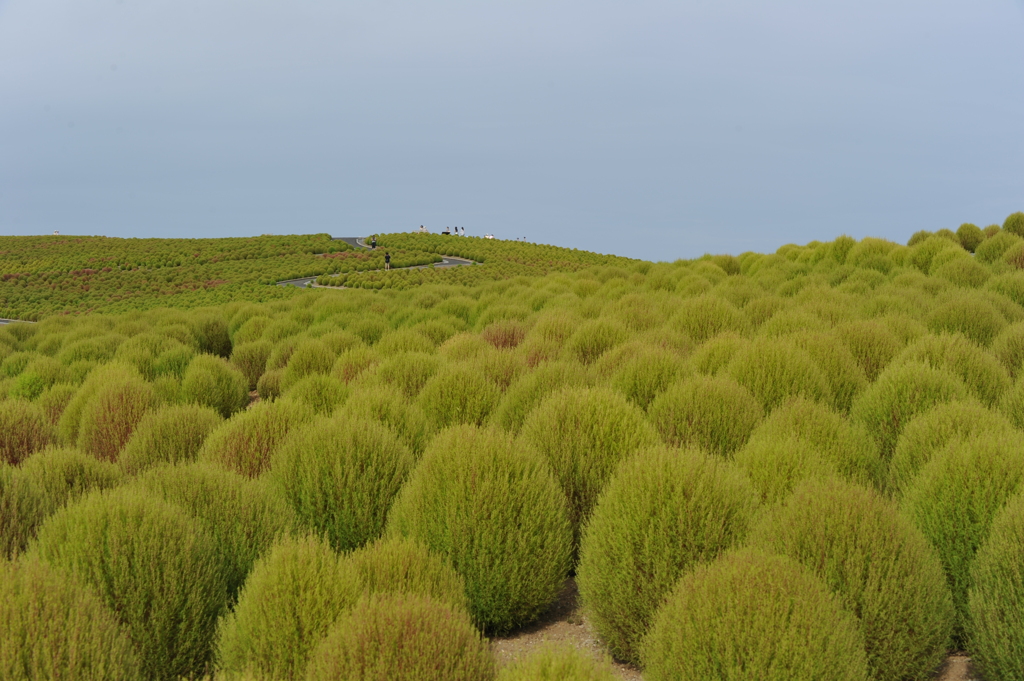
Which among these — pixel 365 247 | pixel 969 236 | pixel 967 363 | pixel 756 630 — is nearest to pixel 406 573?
pixel 756 630

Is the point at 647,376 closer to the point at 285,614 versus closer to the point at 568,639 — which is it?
the point at 568,639

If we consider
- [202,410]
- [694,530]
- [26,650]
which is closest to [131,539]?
[26,650]

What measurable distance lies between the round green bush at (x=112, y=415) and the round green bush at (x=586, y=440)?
5.12 meters

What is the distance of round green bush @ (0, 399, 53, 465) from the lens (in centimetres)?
759

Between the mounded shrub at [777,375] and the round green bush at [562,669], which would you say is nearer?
the round green bush at [562,669]

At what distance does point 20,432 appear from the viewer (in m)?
7.72

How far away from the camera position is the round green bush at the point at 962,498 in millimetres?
4500

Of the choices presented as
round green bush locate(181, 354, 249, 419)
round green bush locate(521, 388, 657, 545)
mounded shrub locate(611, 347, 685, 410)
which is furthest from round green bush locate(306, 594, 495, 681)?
round green bush locate(181, 354, 249, 419)

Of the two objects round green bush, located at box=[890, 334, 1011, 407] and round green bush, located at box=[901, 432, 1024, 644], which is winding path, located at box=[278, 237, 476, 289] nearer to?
round green bush, located at box=[890, 334, 1011, 407]

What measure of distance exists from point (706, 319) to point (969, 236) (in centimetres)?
2016

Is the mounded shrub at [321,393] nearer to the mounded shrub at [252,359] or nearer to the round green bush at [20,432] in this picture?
the round green bush at [20,432]

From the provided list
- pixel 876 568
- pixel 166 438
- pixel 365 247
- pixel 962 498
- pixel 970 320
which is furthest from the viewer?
pixel 365 247

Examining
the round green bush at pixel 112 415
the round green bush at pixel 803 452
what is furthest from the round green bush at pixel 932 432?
the round green bush at pixel 112 415

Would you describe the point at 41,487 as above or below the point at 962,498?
below
